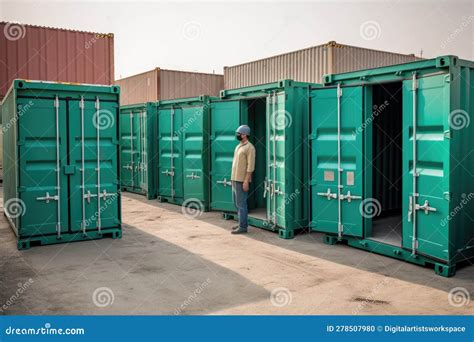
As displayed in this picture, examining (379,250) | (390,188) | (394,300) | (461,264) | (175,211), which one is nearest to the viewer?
(394,300)

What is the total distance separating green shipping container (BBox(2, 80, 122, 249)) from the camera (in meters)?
7.09

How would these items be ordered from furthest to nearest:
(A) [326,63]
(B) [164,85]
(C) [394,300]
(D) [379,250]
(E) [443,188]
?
(B) [164,85]
(A) [326,63]
(D) [379,250]
(E) [443,188]
(C) [394,300]

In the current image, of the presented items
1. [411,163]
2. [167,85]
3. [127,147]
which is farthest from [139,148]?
[411,163]

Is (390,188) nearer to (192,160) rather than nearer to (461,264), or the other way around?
(461,264)

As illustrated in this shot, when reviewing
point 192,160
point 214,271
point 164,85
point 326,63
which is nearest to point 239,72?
point 164,85

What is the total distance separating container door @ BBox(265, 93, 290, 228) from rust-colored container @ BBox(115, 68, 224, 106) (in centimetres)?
1132

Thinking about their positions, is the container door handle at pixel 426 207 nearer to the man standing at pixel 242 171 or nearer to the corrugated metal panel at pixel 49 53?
the man standing at pixel 242 171

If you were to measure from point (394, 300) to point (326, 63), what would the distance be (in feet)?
36.6

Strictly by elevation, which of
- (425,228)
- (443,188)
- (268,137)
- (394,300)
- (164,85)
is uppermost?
(164,85)

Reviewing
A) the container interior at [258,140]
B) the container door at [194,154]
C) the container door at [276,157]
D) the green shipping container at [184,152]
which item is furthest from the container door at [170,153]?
the container door at [276,157]

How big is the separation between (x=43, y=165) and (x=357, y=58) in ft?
39.1

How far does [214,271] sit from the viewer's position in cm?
598

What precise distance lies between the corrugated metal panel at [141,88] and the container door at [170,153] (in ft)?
23.2

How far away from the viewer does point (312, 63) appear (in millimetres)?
15375
